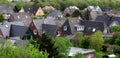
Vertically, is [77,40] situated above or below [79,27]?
above

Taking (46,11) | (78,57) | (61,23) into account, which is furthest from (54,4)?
(78,57)

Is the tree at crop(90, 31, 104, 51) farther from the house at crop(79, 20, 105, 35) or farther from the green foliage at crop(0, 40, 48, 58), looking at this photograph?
the green foliage at crop(0, 40, 48, 58)

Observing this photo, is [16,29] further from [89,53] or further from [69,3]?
[69,3]

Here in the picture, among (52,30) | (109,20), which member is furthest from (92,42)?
(109,20)

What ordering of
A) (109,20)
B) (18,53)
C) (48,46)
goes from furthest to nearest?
1. (109,20)
2. (48,46)
3. (18,53)

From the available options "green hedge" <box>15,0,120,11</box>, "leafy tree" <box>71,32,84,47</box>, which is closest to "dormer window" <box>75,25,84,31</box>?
"leafy tree" <box>71,32,84,47</box>

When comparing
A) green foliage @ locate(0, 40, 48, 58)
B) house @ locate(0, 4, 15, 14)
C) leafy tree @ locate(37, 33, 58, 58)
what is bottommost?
house @ locate(0, 4, 15, 14)

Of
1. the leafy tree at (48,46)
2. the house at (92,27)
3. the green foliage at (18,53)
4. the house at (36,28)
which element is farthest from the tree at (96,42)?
the green foliage at (18,53)

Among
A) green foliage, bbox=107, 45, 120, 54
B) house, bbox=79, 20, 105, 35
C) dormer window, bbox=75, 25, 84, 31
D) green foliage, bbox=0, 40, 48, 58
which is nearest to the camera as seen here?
green foliage, bbox=0, 40, 48, 58

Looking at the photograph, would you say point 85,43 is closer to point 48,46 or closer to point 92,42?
point 92,42
